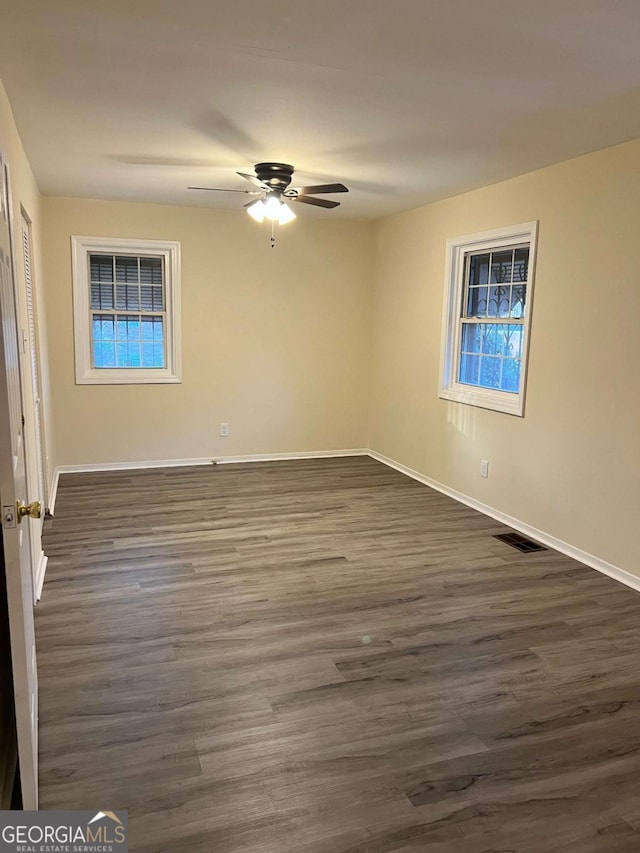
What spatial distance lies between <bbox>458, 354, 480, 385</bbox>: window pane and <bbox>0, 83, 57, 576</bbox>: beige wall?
3.44 metres

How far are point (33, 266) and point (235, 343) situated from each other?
2184 millimetres

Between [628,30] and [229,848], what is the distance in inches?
116

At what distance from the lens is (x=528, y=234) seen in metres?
4.41

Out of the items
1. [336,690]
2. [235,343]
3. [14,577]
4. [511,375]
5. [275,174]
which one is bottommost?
[336,690]

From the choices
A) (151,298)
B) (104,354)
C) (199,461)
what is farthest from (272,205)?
(199,461)

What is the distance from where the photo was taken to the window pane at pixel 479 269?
16.7 feet

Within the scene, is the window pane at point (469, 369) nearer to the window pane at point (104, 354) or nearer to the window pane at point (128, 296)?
the window pane at point (128, 296)

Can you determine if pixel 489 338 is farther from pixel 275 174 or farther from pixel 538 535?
pixel 275 174

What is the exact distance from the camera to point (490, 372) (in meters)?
5.05

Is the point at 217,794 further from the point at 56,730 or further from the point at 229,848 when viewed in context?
the point at 56,730

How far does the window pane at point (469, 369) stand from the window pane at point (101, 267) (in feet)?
11.1

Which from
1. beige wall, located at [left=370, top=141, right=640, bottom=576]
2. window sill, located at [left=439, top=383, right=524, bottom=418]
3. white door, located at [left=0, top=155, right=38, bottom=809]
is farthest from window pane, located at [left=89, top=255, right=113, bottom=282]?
white door, located at [left=0, top=155, right=38, bottom=809]

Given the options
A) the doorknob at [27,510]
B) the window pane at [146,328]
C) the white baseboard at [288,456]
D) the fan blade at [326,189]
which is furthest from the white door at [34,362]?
the doorknob at [27,510]

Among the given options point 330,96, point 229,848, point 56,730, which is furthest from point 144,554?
point 330,96
